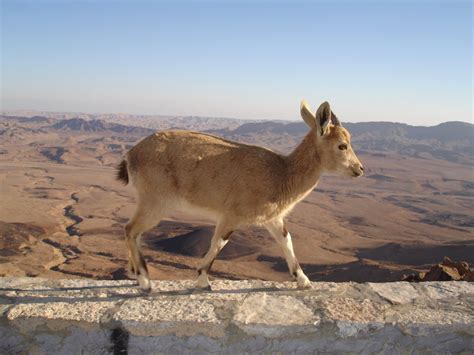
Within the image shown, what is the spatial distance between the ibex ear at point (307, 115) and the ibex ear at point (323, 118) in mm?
212

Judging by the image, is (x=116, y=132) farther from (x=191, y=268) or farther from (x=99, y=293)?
(x=99, y=293)

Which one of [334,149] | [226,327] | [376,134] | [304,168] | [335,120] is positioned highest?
[335,120]

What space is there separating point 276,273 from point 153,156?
1820cm

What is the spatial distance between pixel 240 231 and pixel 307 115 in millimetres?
25658

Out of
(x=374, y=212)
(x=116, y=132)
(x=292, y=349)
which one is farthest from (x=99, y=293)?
(x=116, y=132)

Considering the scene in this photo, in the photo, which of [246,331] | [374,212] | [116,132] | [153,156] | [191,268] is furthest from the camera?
[116,132]

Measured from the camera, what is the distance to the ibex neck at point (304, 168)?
5.05m

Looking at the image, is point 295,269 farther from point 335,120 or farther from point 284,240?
point 335,120

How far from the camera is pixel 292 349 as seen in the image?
354cm

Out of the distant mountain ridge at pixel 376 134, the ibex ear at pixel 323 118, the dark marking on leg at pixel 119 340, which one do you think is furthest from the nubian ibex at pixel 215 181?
the distant mountain ridge at pixel 376 134

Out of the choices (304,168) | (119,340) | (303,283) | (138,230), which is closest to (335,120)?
(304,168)

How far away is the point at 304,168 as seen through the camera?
5137 mm

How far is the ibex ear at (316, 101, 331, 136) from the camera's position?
15.9 ft

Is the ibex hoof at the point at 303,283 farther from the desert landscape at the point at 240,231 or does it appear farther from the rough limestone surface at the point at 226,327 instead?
the desert landscape at the point at 240,231
